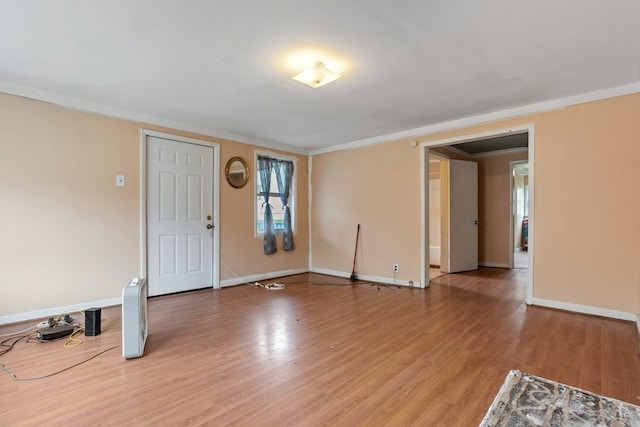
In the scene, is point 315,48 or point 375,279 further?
point 375,279

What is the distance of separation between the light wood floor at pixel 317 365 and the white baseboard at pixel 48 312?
0.48 ft

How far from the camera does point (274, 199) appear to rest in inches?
229

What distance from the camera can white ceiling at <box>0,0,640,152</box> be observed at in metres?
2.06

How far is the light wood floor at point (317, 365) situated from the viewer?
177cm

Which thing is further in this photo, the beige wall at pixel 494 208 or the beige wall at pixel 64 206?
the beige wall at pixel 494 208

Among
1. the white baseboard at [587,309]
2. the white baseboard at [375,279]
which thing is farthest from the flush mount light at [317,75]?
the white baseboard at [587,309]

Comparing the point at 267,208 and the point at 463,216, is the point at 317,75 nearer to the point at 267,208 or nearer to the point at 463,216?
the point at 267,208

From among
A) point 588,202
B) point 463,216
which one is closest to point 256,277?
point 463,216

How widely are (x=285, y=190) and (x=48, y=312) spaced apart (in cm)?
371

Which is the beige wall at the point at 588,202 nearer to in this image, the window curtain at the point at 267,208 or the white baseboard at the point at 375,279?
the white baseboard at the point at 375,279

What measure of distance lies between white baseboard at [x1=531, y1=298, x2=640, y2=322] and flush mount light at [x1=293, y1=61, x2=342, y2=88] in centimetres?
347

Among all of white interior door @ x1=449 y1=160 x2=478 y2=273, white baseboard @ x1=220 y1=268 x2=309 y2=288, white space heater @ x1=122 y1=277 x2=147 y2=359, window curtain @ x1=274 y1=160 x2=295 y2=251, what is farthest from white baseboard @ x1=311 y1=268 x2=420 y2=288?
white space heater @ x1=122 y1=277 x2=147 y2=359

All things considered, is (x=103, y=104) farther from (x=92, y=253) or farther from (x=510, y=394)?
(x=510, y=394)

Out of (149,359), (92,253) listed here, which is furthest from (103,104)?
(149,359)
